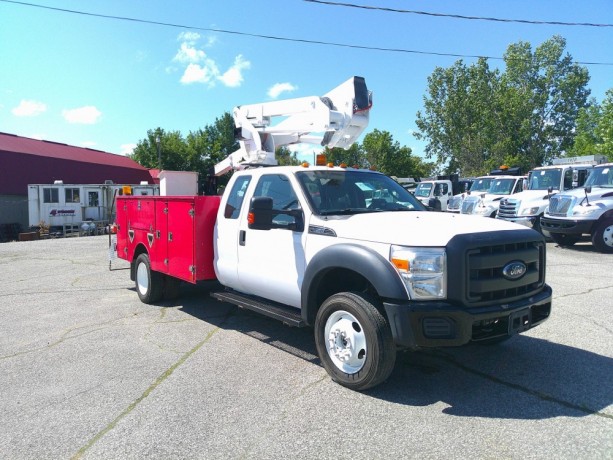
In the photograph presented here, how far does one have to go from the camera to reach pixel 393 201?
5.27 metres

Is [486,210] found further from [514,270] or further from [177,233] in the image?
[514,270]

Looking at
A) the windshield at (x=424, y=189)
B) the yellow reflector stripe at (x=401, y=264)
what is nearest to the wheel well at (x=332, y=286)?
the yellow reflector stripe at (x=401, y=264)

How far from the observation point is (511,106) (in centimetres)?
5150

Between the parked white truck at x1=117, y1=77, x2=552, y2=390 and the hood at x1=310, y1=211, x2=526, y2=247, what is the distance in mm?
11

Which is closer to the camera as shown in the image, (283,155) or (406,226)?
(406,226)

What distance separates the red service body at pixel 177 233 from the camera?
19.6 feet

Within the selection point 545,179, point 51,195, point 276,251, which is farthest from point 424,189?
point 276,251

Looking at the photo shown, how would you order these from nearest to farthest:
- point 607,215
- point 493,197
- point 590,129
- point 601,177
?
Answer: point 607,215
point 601,177
point 493,197
point 590,129

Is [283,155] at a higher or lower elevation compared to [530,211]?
→ higher

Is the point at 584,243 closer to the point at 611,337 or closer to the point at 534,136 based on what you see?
the point at 611,337

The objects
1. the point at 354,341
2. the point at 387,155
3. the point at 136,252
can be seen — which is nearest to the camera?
the point at 354,341

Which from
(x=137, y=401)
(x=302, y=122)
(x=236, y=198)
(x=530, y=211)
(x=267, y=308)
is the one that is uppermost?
(x=302, y=122)

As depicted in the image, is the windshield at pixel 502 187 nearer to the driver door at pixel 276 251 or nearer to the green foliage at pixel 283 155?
the green foliage at pixel 283 155

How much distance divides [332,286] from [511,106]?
5328 centimetres
